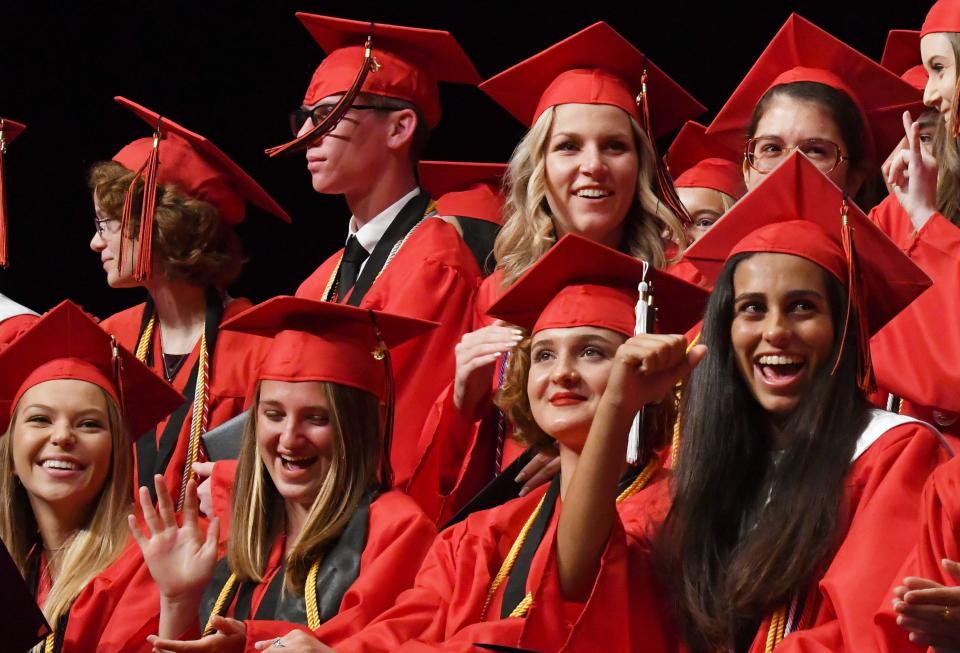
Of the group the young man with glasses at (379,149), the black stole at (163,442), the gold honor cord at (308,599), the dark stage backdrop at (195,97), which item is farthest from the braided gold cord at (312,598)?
the dark stage backdrop at (195,97)

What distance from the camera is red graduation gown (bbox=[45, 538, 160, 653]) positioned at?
4.05 m

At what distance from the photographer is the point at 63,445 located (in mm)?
4328

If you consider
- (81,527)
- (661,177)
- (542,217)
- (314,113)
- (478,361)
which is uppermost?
(314,113)

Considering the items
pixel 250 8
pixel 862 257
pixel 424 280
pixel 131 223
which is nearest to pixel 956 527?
pixel 862 257

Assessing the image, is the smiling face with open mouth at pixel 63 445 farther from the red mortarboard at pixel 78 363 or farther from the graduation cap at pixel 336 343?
the graduation cap at pixel 336 343

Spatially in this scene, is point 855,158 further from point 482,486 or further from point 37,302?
point 37,302

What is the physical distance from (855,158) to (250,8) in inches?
108

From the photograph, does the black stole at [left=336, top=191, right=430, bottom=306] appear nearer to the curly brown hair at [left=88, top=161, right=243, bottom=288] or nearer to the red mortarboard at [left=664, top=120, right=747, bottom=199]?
the curly brown hair at [left=88, top=161, right=243, bottom=288]

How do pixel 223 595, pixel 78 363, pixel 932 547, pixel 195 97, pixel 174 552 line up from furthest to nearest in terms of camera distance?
pixel 195 97
pixel 78 363
pixel 223 595
pixel 174 552
pixel 932 547

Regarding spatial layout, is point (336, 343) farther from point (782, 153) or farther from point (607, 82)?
point (782, 153)

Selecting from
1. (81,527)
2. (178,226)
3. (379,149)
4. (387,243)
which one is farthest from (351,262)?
(81,527)

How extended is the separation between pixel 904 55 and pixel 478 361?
1.60 metres

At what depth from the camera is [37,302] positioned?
21.2 feet

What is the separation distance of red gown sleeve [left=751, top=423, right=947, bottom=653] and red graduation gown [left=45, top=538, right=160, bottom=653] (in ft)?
5.36
